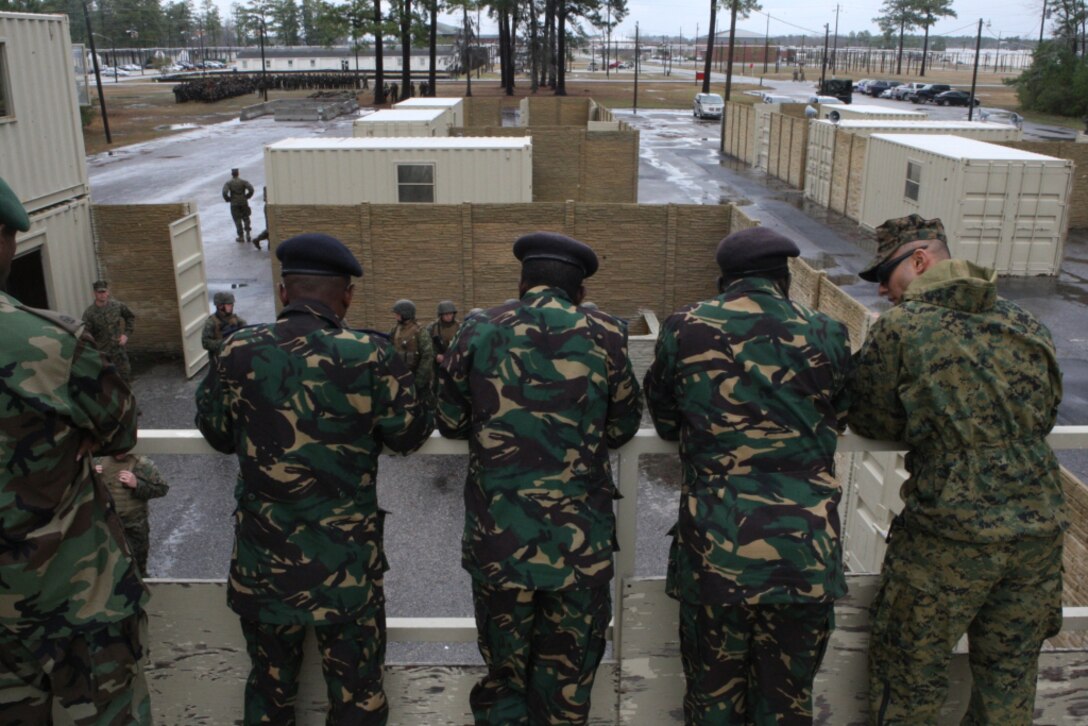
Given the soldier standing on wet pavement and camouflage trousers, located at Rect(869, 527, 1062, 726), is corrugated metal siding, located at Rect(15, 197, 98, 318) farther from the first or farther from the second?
camouflage trousers, located at Rect(869, 527, 1062, 726)

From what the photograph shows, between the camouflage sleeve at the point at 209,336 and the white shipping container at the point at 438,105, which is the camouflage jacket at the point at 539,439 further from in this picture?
the white shipping container at the point at 438,105

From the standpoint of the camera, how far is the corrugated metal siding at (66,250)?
472 inches

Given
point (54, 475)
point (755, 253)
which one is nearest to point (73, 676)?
point (54, 475)

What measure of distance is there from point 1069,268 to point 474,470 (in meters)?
20.2

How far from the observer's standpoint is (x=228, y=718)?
3270 millimetres

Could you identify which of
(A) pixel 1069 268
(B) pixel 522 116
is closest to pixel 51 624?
(A) pixel 1069 268

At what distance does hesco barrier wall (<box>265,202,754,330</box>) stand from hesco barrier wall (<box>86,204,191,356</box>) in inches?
59.6

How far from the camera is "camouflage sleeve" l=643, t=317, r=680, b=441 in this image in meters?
2.88

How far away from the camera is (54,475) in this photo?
246 cm

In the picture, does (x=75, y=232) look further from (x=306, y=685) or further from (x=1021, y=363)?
(x=1021, y=363)

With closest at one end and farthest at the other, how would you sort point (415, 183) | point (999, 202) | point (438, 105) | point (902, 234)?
point (902, 234) → point (415, 183) → point (999, 202) → point (438, 105)

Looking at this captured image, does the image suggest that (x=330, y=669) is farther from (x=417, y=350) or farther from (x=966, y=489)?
(x=417, y=350)

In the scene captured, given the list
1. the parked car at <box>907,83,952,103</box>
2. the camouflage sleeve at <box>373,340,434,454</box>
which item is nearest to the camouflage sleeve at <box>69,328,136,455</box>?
the camouflage sleeve at <box>373,340,434,454</box>

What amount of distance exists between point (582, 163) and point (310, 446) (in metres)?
22.2
